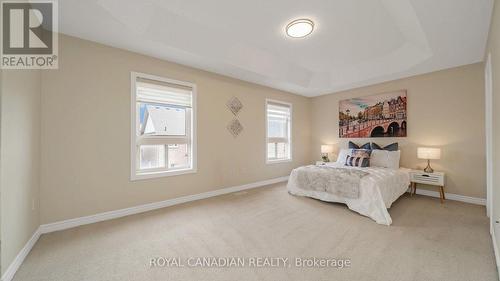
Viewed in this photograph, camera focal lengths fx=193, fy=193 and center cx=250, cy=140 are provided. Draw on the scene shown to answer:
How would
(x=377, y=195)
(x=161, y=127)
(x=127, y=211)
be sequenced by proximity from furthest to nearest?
(x=161, y=127), (x=127, y=211), (x=377, y=195)

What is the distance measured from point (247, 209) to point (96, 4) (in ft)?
10.6

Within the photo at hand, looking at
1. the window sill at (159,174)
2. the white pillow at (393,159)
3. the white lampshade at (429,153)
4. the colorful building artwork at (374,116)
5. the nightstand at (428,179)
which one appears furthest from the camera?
the colorful building artwork at (374,116)

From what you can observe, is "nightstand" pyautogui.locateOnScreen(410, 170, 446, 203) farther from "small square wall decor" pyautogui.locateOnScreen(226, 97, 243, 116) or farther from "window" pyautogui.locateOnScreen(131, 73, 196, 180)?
"window" pyautogui.locateOnScreen(131, 73, 196, 180)

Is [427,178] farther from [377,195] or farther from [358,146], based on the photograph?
[377,195]

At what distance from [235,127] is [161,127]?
152 cm

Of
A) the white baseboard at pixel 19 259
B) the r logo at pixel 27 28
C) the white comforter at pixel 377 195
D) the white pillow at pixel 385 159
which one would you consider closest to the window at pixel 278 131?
the white comforter at pixel 377 195

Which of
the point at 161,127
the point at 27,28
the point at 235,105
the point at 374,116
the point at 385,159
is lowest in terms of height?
the point at 385,159

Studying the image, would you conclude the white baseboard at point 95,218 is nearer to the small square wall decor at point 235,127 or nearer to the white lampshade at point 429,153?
the small square wall decor at point 235,127

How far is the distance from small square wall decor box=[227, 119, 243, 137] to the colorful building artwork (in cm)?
285

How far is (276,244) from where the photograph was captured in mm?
2090

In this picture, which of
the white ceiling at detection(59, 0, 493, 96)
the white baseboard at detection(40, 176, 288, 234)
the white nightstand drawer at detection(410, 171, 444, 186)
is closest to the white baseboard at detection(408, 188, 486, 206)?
the white nightstand drawer at detection(410, 171, 444, 186)

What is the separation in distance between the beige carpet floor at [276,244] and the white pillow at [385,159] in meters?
0.97

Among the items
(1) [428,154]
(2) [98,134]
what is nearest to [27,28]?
(2) [98,134]

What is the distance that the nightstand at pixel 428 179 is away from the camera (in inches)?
136
